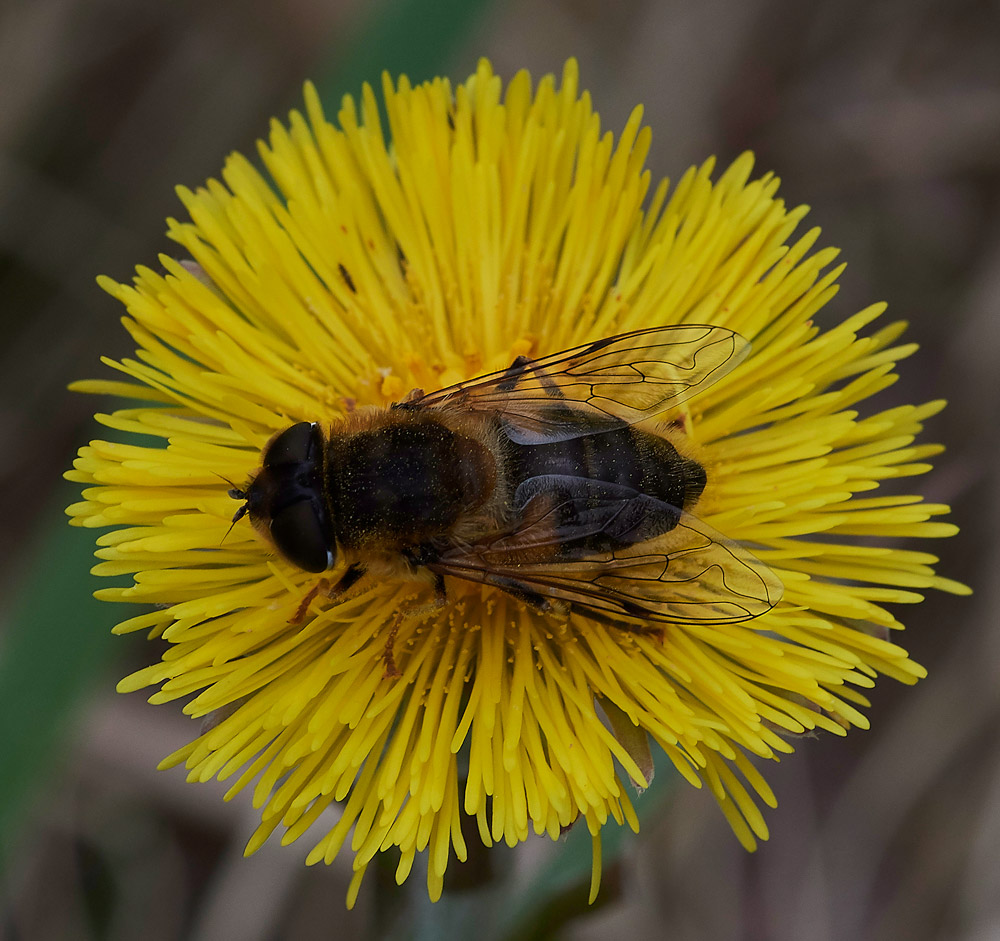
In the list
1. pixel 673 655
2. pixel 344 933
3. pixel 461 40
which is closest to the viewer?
pixel 673 655

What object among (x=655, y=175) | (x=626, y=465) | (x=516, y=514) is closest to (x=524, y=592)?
(x=516, y=514)

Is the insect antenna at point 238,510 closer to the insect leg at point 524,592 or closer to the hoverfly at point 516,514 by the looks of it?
the hoverfly at point 516,514

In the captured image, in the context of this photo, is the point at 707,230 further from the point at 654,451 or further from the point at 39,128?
the point at 39,128

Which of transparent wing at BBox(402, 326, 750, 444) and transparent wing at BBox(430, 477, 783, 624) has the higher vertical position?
transparent wing at BBox(402, 326, 750, 444)

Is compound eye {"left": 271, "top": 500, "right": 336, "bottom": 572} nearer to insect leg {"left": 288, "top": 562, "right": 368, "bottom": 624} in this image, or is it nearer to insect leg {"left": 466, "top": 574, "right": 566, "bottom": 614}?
insect leg {"left": 288, "top": 562, "right": 368, "bottom": 624}

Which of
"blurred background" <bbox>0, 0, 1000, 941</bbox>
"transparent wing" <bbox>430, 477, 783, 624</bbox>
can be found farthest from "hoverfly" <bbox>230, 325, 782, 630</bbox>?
"blurred background" <bbox>0, 0, 1000, 941</bbox>

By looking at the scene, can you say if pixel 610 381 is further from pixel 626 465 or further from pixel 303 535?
pixel 303 535

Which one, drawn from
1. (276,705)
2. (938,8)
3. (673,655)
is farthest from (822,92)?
(276,705)
